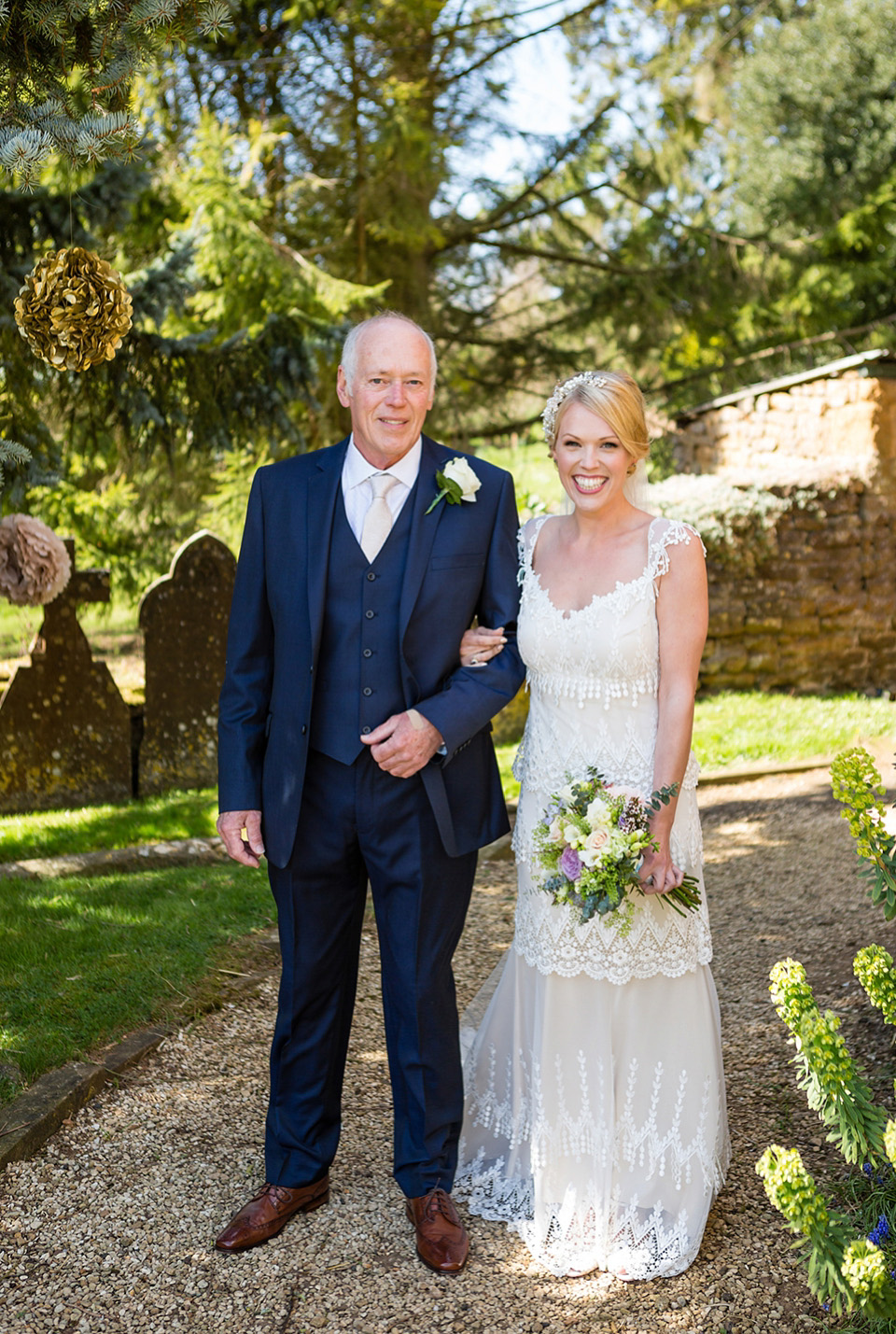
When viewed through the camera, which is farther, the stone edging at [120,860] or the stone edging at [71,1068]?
the stone edging at [120,860]

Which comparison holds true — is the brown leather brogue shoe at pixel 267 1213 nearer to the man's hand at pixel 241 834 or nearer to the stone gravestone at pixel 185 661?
the man's hand at pixel 241 834

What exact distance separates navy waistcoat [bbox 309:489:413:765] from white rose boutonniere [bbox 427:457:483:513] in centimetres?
14

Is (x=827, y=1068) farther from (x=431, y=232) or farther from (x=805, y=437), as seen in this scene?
(x=805, y=437)

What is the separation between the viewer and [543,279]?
12.3m

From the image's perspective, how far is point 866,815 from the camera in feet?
8.19

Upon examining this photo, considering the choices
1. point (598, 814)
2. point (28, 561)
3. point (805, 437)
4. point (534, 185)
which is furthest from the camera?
point (534, 185)

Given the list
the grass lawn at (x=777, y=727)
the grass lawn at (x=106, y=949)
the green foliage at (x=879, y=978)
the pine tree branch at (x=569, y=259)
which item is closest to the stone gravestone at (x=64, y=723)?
the grass lawn at (x=106, y=949)

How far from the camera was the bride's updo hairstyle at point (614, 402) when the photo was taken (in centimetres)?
263

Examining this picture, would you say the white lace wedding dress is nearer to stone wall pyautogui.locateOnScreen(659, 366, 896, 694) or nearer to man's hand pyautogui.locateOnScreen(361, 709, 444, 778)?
man's hand pyautogui.locateOnScreen(361, 709, 444, 778)

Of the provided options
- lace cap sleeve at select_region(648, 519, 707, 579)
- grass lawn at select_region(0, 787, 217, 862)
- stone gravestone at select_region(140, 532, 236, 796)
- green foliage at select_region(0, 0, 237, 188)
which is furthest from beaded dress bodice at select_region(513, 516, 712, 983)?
stone gravestone at select_region(140, 532, 236, 796)

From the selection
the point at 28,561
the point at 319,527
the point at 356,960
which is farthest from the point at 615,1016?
the point at 28,561

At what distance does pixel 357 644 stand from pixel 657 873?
91cm

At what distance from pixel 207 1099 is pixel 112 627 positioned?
366 inches

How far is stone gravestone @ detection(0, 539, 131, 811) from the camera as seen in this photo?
6016mm
